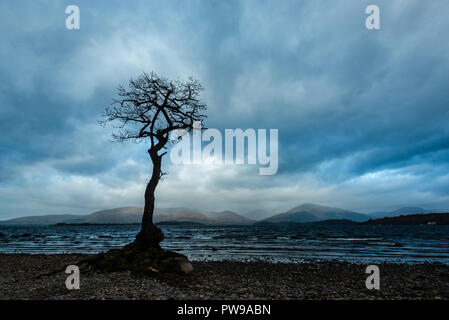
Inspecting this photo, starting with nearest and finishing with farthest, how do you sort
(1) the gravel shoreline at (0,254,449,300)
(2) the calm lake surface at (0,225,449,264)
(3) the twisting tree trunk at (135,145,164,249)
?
(1) the gravel shoreline at (0,254,449,300), (3) the twisting tree trunk at (135,145,164,249), (2) the calm lake surface at (0,225,449,264)

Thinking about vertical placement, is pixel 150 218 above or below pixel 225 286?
above

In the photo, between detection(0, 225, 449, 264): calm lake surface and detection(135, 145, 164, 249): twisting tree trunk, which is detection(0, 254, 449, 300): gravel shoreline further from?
detection(0, 225, 449, 264): calm lake surface

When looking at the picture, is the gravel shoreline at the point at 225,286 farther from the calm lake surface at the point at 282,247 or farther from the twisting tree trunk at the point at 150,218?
the calm lake surface at the point at 282,247

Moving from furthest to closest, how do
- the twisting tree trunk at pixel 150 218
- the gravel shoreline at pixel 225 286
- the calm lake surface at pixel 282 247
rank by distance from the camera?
the calm lake surface at pixel 282 247 < the twisting tree trunk at pixel 150 218 < the gravel shoreline at pixel 225 286

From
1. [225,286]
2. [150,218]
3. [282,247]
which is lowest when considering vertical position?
[282,247]

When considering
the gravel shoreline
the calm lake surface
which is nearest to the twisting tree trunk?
the gravel shoreline

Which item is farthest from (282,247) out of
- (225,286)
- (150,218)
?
(225,286)

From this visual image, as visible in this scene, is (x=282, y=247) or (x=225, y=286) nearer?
(x=225, y=286)

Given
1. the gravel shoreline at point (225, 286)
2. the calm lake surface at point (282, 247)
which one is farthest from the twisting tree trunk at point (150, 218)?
the calm lake surface at point (282, 247)

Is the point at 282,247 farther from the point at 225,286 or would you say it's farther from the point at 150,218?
the point at 225,286
